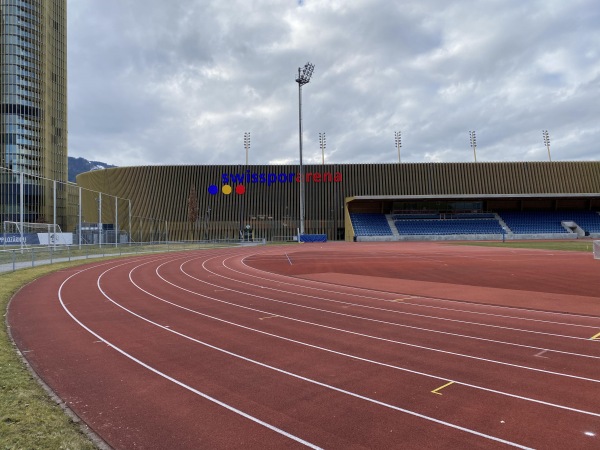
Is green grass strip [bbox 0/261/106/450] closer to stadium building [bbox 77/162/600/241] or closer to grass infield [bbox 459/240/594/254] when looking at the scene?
grass infield [bbox 459/240/594/254]

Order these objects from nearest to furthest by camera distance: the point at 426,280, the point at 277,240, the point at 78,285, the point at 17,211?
1. the point at 78,285
2. the point at 426,280
3. the point at 17,211
4. the point at 277,240

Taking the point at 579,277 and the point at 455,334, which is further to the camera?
the point at 579,277

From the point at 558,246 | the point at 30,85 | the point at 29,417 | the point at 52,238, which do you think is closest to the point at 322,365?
the point at 29,417

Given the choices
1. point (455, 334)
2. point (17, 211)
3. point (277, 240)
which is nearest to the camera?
point (455, 334)

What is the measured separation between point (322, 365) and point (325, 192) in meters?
62.0

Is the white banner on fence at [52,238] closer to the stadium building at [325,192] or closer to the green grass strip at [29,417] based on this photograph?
the green grass strip at [29,417]

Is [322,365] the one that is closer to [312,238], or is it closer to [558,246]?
[558,246]

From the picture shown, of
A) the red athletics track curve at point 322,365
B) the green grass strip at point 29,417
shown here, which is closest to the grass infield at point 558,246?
the red athletics track curve at point 322,365

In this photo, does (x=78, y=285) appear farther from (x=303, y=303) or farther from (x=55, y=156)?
(x=55, y=156)

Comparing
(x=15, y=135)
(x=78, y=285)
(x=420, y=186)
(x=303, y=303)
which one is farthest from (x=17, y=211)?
(x=15, y=135)

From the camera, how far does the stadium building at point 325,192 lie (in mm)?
66125

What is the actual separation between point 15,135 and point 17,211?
2438 inches

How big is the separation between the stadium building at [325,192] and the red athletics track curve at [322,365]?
52.8 metres

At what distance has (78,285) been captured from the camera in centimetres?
1636
